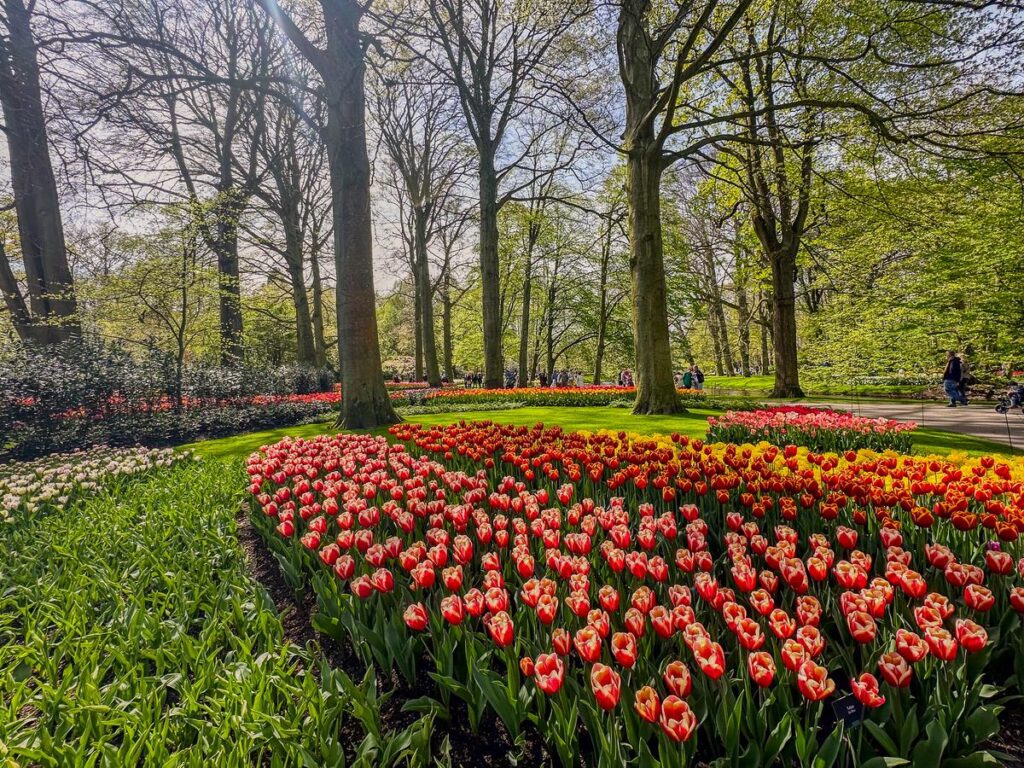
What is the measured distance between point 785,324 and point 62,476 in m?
16.9

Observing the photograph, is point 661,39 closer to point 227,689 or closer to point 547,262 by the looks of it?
point 227,689

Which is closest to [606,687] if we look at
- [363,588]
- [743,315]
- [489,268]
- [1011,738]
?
[363,588]

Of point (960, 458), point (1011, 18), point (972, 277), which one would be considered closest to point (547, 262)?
point (972, 277)

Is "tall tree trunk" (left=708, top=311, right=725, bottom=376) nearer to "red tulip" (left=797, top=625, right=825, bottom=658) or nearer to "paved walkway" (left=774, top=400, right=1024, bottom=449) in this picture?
"paved walkway" (left=774, top=400, right=1024, bottom=449)

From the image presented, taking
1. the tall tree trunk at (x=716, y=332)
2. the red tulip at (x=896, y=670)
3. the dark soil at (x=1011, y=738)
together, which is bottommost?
the dark soil at (x=1011, y=738)

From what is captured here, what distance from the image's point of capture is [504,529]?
2553 millimetres

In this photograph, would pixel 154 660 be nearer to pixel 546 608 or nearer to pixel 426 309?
pixel 546 608

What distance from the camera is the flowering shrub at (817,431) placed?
19.7 feet

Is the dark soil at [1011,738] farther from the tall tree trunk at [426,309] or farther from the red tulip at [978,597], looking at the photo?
the tall tree trunk at [426,309]

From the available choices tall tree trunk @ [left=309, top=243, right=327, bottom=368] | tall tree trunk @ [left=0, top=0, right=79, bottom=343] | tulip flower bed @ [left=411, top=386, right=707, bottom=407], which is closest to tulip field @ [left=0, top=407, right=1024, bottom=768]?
tall tree trunk @ [left=0, top=0, right=79, bottom=343]

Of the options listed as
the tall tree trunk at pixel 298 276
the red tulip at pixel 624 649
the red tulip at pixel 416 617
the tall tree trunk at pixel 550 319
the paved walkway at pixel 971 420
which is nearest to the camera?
the red tulip at pixel 624 649

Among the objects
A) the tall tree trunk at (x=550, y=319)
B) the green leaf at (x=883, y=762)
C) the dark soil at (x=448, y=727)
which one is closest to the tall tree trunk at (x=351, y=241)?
the dark soil at (x=448, y=727)

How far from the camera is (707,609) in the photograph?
2.11 metres

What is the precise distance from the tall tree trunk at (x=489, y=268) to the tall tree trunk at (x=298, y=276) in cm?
771
